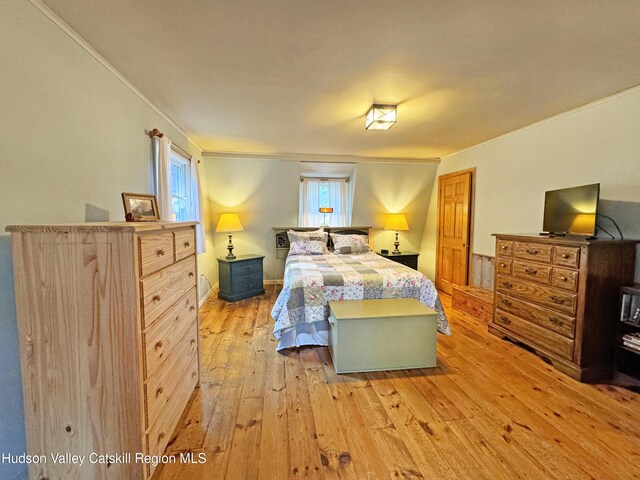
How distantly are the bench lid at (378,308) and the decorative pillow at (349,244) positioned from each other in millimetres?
1672

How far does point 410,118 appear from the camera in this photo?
2850 mm

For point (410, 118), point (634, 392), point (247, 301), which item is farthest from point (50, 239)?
point (634, 392)

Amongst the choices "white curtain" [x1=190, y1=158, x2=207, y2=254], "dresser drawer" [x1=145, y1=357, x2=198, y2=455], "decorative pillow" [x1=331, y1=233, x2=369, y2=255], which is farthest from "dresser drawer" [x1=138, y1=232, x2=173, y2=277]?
"decorative pillow" [x1=331, y1=233, x2=369, y2=255]

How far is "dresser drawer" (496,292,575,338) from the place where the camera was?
2.28 metres

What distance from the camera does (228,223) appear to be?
14.2ft

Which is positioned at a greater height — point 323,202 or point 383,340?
point 323,202

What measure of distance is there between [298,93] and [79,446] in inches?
99.0

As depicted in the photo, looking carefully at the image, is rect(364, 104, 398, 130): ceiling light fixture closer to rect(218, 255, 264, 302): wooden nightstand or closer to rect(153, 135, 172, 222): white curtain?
rect(153, 135, 172, 222): white curtain

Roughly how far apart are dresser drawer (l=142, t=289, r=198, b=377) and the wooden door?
150 inches

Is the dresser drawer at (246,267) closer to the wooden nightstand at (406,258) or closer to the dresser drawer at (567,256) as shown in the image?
the wooden nightstand at (406,258)

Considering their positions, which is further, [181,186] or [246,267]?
[246,267]

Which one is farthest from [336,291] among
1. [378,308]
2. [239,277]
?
[239,277]

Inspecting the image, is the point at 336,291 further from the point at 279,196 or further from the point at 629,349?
the point at 279,196

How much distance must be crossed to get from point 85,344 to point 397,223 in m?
4.54
